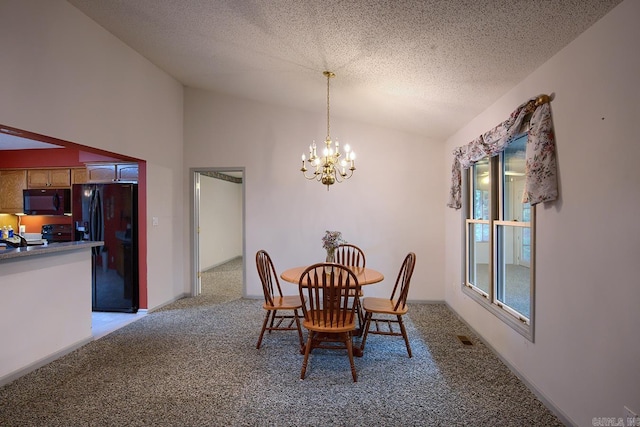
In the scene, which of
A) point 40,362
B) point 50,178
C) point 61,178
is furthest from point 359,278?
point 50,178

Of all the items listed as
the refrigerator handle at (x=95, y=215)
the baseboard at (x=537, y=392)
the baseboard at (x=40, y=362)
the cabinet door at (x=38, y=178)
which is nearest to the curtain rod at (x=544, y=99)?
the baseboard at (x=537, y=392)

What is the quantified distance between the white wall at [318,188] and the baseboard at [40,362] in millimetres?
2121

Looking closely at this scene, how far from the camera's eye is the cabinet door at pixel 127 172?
411cm

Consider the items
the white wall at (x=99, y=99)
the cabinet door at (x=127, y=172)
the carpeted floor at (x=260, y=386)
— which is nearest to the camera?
the carpeted floor at (x=260, y=386)

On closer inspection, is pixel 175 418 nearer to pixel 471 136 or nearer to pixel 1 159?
pixel 471 136

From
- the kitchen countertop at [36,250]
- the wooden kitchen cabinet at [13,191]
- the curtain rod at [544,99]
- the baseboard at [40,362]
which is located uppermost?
the curtain rod at [544,99]

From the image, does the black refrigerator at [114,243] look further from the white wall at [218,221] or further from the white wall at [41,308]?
the white wall at [218,221]

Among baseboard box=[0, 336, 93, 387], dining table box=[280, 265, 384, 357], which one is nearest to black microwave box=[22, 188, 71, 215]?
baseboard box=[0, 336, 93, 387]

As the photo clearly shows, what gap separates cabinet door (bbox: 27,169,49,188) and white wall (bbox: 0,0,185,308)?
7.10 ft

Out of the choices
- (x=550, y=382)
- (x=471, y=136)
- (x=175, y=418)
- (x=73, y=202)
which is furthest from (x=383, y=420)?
(x=73, y=202)

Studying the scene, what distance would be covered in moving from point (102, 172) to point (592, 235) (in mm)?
5128

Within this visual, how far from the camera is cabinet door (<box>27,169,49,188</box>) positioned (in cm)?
490

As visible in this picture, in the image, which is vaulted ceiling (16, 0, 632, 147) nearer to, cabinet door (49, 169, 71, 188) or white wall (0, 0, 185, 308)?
white wall (0, 0, 185, 308)

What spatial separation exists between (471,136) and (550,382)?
243 cm
